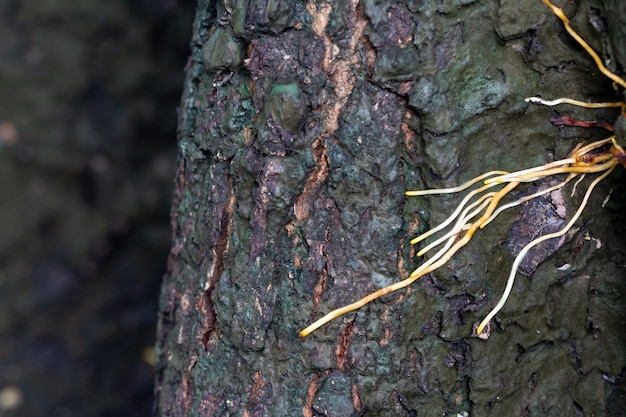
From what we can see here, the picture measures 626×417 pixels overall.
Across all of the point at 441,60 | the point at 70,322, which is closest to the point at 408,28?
the point at 441,60

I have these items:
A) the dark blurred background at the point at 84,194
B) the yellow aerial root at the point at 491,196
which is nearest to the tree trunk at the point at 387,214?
the yellow aerial root at the point at 491,196

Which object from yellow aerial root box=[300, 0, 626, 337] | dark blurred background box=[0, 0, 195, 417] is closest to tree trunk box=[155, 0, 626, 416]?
yellow aerial root box=[300, 0, 626, 337]

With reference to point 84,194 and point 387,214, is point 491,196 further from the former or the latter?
point 84,194

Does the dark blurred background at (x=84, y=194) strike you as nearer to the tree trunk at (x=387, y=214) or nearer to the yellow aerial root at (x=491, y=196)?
the tree trunk at (x=387, y=214)

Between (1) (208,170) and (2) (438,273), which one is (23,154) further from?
(2) (438,273)

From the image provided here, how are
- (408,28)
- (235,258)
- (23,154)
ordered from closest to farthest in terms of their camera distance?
1. (408,28)
2. (235,258)
3. (23,154)

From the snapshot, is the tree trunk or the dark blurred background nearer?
the tree trunk

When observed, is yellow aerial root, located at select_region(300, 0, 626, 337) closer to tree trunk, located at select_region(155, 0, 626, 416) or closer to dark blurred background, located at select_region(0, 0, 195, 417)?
tree trunk, located at select_region(155, 0, 626, 416)
